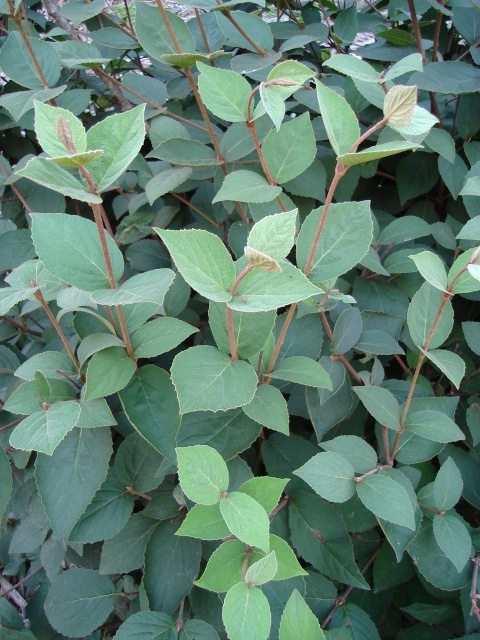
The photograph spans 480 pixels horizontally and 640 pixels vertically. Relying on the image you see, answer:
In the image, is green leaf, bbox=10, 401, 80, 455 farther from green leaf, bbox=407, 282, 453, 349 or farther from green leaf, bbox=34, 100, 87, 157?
green leaf, bbox=407, 282, 453, 349

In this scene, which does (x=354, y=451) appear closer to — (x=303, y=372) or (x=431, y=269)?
(x=303, y=372)

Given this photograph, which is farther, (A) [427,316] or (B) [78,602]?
(B) [78,602]

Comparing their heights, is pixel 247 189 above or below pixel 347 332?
above

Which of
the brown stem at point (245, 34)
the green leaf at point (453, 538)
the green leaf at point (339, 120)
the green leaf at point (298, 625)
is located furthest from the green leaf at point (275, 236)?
the brown stem at point (245, 34)

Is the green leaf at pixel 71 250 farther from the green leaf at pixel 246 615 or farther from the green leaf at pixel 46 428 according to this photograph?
the green leaf at pixel 246 615

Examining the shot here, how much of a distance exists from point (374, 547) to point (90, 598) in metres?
0.43

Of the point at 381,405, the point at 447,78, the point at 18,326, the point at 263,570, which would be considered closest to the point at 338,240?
the point at 381,405

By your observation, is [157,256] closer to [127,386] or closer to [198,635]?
[127,386]

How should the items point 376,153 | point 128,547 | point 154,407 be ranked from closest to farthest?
point 376,153 → point 154,407 → point 128,547

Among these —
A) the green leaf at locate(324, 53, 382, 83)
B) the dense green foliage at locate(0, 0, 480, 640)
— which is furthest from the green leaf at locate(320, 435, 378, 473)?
the green leaf at locate(324, 53, 382, 83)

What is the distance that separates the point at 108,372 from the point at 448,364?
1.23 ft

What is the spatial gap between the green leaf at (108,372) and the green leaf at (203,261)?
19 cm

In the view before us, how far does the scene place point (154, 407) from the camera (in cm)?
62

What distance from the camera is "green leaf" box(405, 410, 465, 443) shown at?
631 millimetres
